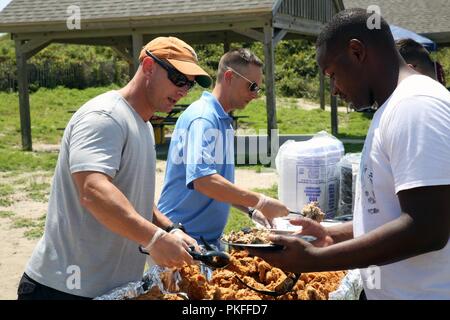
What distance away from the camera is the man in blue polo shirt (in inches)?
138

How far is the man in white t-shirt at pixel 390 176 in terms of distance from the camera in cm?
175

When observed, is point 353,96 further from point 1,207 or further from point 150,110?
point 1,207

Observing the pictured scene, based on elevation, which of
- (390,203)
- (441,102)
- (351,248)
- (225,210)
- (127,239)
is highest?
(441,102)

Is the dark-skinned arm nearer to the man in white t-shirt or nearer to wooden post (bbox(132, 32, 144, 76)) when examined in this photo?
the man in white t-shirt

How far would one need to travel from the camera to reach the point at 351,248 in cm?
191

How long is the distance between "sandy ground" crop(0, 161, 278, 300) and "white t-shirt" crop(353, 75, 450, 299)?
439 centimetres

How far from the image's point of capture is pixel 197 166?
3.50 metres

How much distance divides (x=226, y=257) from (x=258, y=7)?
1164 centimetres

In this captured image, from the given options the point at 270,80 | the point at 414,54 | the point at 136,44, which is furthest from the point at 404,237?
the point at 136,44

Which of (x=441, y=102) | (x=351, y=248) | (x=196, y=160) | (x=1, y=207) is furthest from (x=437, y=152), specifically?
(x=1, y=207)

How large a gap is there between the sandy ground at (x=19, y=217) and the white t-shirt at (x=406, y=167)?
4.39m

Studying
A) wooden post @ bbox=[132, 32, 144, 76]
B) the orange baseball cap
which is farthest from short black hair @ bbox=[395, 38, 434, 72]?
wooden post @ bbox=[132, 32, 144, 76]

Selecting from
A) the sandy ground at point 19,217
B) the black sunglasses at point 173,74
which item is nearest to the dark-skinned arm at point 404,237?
the black sunglasses at point 173,74

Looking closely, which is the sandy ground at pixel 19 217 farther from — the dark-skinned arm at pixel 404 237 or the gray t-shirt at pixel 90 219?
the dark-skinned arm at pixel 404 237
